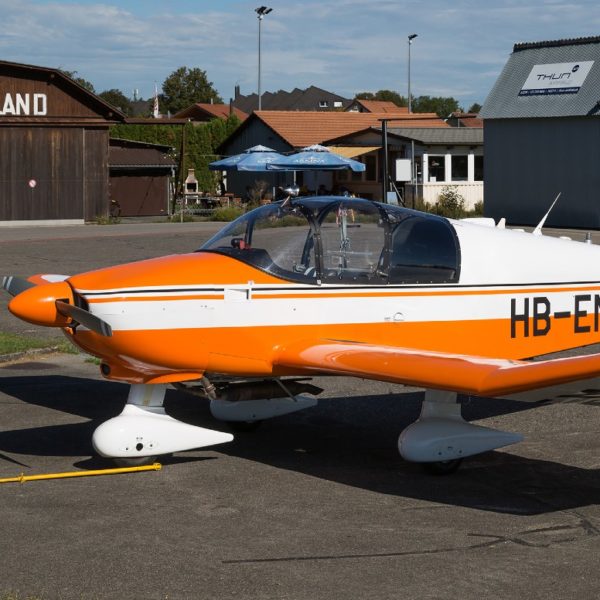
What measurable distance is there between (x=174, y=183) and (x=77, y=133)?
11.9 m

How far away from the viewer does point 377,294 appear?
8.74 metres

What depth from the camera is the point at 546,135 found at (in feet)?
133

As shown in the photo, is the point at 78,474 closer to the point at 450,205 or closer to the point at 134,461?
the point at 134,461

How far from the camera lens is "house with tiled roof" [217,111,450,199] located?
172 ft

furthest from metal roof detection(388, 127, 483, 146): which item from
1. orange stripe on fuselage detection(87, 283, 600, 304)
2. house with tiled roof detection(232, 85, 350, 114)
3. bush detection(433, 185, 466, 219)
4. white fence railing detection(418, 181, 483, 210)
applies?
house with tiled roof detection(232, 85, 350, 114)

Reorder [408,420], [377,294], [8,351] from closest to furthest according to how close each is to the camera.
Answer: [377,294]
[408,420]
[8,351]

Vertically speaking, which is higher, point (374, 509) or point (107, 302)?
point (107, 302)

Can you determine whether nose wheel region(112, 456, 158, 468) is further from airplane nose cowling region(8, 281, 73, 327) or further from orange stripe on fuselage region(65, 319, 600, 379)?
airplane nose cowling region(8, 281, 73, 327)

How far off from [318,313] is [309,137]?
158 ft

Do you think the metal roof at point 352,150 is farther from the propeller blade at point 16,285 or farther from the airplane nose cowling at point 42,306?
the airplane nose cowling at point 42,306

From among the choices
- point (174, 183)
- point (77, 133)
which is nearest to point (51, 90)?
point (77, 133)

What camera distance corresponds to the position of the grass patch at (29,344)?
13.9 m

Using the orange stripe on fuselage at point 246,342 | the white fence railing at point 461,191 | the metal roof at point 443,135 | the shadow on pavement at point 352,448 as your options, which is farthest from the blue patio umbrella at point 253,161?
the orange stripe on fuselage at point 246,342

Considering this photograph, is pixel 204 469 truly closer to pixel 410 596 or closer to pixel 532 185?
pixel 410 596
